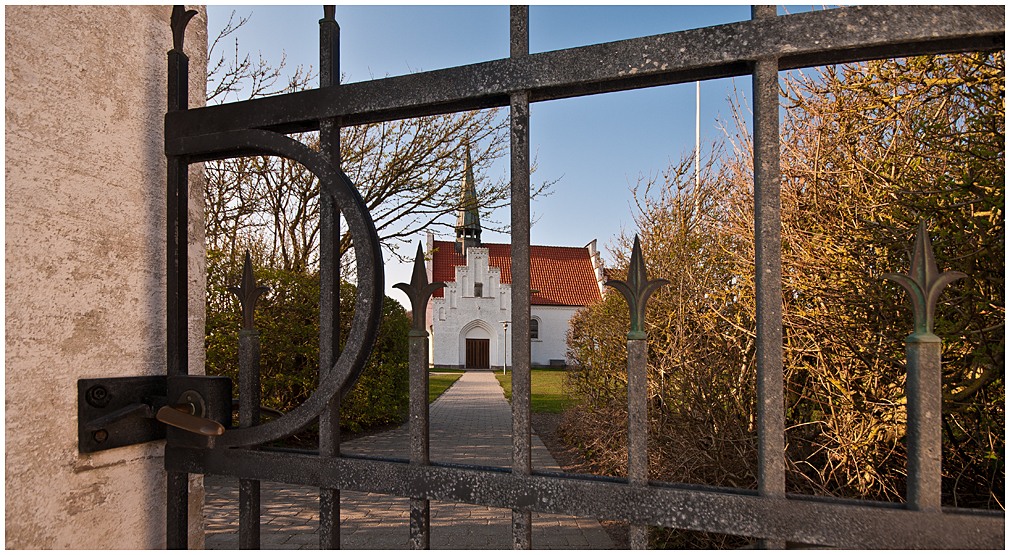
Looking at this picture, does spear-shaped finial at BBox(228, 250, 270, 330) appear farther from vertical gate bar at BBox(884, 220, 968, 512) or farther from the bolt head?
vertical gate bar at BBox(884, 220, 968, 512)

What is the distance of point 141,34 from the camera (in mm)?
1509

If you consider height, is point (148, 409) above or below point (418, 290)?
below

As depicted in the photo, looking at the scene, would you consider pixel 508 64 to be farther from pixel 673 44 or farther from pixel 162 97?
pixel 162 97

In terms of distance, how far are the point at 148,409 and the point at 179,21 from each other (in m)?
0.90

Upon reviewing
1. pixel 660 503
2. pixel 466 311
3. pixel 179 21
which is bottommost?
pixel 466 311

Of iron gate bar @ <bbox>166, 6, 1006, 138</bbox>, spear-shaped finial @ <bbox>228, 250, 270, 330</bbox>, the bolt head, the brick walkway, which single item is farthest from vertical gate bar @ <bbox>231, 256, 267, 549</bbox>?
the brick walkway

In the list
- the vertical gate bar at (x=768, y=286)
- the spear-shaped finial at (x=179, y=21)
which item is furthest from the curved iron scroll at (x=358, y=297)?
the vertical gate bar at (x=768, y=286)

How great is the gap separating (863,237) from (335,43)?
320 cm

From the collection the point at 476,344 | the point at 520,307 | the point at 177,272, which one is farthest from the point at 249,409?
the point at 476,344

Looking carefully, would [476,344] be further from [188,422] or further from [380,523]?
[188,422]

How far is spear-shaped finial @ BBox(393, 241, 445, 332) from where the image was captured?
50.9 inches

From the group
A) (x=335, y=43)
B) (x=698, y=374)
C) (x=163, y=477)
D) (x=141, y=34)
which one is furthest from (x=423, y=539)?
(x=698, y=374)

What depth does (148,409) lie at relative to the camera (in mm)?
1431

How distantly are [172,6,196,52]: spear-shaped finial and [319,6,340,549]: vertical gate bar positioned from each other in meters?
0.38
